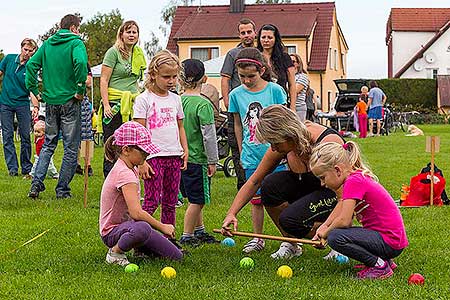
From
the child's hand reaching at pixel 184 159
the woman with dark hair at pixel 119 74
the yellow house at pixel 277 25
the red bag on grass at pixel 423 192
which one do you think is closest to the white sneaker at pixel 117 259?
the child's hand reaching at pixel 184 159

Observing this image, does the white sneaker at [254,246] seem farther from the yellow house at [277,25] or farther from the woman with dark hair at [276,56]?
the yellow house at [277,25]

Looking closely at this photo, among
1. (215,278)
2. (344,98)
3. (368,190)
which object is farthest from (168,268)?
(344,98)

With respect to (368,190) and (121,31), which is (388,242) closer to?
(368,190)

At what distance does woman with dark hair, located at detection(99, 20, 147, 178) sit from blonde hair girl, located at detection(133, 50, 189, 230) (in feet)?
7.32

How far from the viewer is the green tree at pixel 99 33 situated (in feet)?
183

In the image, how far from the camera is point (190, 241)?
6.78 metres

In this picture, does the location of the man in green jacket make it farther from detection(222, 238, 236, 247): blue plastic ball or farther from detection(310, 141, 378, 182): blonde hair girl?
detection(310, 141, 378, 182): blonde hair girl

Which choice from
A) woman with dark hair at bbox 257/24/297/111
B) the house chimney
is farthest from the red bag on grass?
the house chimney

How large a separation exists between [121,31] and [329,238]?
4.41 m

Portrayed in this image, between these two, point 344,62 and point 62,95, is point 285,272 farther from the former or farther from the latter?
point 344,62

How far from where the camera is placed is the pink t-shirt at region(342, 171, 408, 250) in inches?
212

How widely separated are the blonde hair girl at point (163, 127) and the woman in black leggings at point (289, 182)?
0.76 metres

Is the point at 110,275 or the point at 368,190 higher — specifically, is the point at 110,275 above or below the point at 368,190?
below

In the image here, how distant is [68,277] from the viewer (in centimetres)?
543
